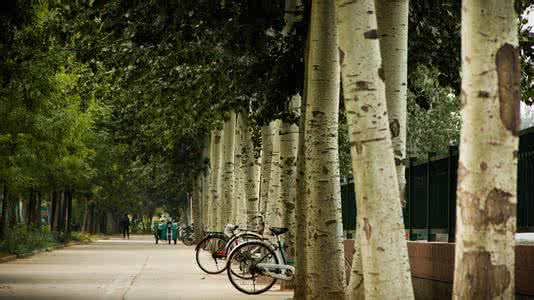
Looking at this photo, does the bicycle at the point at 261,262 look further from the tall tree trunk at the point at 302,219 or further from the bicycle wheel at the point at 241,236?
the tall tree trunk at the point at 302,219

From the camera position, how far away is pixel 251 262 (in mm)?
20547

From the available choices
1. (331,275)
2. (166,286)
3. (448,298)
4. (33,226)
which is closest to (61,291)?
(166,286)

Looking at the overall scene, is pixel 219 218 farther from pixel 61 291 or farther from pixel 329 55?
pixel 329 55

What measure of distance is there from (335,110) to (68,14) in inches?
221

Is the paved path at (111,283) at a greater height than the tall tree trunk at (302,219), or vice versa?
the tall tree trunk at (302,219)

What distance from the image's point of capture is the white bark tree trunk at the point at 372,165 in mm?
8742

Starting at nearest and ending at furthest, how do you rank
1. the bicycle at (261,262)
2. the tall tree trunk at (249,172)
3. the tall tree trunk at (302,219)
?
the tall tree trunk at (302,219) → the bicycle at (261,262) → the tall tree trunk at (249,172)

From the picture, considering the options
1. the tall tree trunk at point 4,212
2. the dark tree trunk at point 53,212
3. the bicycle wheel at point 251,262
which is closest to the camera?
the bicycle wheel at point 251,262

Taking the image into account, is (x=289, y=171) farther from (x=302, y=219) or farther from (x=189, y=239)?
(x=189, y=239)

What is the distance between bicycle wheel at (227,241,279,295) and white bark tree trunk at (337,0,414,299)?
32.6ft

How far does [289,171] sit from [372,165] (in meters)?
10.6

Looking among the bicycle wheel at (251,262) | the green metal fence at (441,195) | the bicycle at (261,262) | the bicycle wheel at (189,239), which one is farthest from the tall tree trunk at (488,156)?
the bicycle wheel at (189,239)

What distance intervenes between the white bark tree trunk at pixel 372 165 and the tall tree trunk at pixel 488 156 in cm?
193

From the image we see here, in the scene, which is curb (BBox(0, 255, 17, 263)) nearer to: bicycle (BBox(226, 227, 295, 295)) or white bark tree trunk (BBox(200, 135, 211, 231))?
bicycle (BBox(226, 227, 295, 295))
